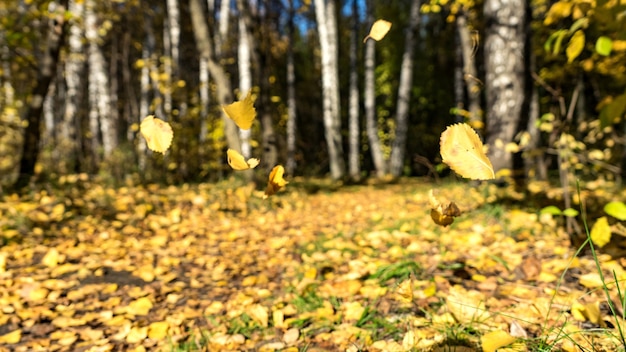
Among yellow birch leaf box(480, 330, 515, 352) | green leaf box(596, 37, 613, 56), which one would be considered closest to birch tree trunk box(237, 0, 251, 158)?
green leaf box(596, 37, 613, 56)

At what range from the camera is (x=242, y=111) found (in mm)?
911

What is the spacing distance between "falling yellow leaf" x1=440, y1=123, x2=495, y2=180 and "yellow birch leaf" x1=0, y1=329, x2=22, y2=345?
5.71 feet

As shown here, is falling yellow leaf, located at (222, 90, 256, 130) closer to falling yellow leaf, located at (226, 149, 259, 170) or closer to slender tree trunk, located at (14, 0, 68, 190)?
falling yellow leaf, located at (226, 149, 259, 170)

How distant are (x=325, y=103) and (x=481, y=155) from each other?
24.2 feet

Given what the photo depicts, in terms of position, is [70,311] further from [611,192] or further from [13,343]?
[611,192]

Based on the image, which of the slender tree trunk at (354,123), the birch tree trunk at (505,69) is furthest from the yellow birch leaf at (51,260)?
the slender tree trunk at (354,123)

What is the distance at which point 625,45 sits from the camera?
1.56m

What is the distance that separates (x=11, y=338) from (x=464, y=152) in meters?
1.79

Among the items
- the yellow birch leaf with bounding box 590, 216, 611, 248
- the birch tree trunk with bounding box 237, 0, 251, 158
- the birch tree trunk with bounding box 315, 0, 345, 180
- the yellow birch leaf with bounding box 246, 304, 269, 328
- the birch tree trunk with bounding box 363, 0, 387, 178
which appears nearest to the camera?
the yellow birch leaf with bounding box 590, 216, 611, 248

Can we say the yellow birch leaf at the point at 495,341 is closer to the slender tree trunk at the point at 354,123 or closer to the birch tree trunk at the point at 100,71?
the birch tree trunk at the point at 100,71

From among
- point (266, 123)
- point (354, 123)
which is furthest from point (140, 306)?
point (354, 123)

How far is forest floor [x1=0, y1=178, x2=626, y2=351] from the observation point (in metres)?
1.38

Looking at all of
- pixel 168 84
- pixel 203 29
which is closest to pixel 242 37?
pixel 168 84

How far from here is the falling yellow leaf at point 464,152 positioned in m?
0.81
